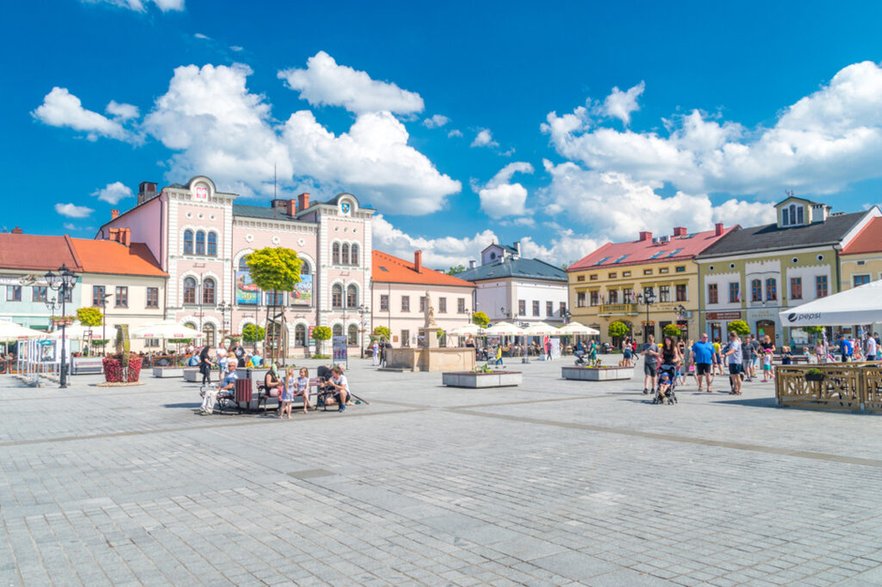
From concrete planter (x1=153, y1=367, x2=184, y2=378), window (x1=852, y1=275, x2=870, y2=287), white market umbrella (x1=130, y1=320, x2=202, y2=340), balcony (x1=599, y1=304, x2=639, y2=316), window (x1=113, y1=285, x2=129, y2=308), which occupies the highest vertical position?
window (x1=852, y1=275, x2=870, y2=287)

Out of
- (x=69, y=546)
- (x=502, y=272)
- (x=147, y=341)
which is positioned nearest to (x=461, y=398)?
(x=69, y=546)

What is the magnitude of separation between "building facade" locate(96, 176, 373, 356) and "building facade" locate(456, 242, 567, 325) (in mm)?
14986

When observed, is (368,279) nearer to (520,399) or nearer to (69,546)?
(520,399)

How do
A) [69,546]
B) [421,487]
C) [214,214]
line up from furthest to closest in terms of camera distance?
[214,214] < [421,487] < [69,546]

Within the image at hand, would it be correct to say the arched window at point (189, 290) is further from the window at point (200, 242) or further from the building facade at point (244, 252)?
the window at point (200, 242)

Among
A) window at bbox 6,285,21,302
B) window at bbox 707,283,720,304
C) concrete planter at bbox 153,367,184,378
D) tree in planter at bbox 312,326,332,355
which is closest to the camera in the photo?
concrete planter at bbox 153,367,184,378

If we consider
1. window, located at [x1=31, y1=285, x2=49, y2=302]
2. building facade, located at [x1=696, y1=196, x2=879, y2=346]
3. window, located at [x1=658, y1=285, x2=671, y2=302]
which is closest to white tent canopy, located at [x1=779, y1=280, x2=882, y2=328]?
building facade, located at [x1=696, y1=196, x2=879, y2=346]

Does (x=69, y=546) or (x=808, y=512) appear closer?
(x=69, y=546)

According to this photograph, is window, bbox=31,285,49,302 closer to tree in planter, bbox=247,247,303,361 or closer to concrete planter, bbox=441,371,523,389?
tree in planter, bbox=247,247,303,361

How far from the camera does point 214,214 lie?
54344 mm

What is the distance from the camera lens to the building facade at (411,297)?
6300 cm

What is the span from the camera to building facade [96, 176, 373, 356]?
52531 millimetres

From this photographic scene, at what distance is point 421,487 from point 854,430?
834cm

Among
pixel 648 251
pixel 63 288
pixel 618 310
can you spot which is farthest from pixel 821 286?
pixel 63 288
